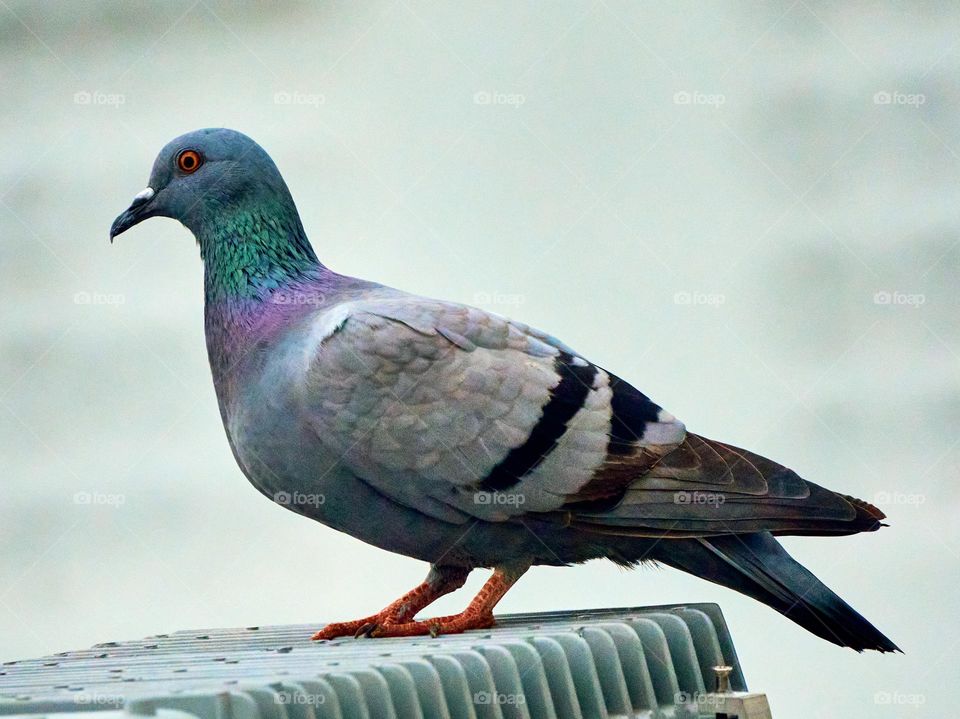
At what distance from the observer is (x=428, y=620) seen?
13.3 feet

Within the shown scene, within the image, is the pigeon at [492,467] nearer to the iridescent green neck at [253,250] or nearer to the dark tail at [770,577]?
the dark tail at [770,577]

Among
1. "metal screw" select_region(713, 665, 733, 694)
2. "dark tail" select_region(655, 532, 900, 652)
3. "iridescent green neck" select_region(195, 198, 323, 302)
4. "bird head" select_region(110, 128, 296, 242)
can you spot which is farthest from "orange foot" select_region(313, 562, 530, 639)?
"bird head" select_region(110, 128, 296, 242)

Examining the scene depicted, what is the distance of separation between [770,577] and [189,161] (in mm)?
2463

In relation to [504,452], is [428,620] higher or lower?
lower

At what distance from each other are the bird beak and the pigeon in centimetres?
88

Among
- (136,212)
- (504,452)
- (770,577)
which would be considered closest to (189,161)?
(136,212)

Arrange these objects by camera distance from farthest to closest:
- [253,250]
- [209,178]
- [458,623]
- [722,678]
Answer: [209,178]
[253,250]
[458,623]
[722,678]

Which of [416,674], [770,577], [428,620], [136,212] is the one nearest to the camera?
[416,674]

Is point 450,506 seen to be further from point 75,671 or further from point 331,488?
point 75,671

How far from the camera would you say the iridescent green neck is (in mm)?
4586

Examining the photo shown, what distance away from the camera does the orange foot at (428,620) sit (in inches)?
156

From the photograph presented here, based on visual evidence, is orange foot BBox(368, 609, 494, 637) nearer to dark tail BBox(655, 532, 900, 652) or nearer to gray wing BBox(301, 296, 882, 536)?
gray wing BBox(301, 296, 882, 536)

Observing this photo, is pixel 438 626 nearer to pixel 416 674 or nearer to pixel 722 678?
pixel 722 678

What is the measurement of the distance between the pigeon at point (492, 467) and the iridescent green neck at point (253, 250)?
0.98 ft
